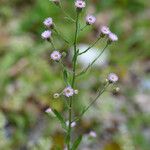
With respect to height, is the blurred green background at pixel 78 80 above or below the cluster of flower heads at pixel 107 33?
below

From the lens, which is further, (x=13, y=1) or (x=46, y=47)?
(x=13, y=1)

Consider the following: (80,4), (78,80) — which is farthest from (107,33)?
(78,80)

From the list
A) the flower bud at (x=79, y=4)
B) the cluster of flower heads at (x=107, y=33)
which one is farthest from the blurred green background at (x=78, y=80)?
the flower bud at (x=79, y=4)

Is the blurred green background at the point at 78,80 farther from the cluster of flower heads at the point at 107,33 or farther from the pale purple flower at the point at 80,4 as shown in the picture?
the pale purple flower at the point at 80,4

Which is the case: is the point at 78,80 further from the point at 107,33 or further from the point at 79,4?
the point at 79,4

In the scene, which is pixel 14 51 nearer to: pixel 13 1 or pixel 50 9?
pixel 50 9

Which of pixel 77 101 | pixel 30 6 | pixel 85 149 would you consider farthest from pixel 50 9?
pixel 85 149

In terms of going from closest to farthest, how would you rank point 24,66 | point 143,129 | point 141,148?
point 141,148 < point 143,129 < point 24,66

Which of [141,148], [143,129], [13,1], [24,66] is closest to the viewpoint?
[141,148]

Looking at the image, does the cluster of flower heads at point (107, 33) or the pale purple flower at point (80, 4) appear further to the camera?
the cluster of flower heads at point (107, 33)
